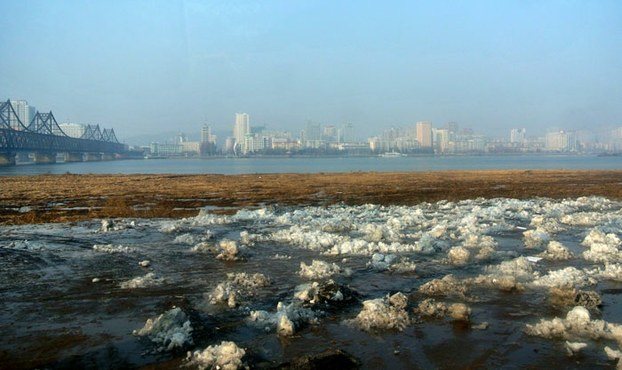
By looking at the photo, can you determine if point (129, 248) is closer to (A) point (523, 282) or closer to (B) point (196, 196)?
(A) point (523, 282)

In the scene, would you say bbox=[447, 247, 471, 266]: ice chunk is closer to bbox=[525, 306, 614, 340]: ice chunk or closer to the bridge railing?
bbox=[525, 306, 614, 340]: ice chunk

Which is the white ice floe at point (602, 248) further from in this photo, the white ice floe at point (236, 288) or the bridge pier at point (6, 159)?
the bridge pier at point (6, 159)

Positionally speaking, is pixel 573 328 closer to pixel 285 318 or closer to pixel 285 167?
pixel 285 318

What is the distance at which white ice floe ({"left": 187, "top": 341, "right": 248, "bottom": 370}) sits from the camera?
16.7ft

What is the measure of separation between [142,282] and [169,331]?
9.34ft

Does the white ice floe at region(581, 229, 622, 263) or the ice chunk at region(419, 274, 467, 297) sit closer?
the ice chunk at region(419, 274, 467, 297)

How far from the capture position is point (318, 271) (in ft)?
30.0

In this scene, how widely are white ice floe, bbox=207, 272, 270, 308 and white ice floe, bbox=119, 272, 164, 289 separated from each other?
3.97 ft

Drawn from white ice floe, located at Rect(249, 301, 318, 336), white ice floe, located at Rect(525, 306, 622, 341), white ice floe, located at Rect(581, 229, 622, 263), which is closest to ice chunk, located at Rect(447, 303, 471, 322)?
white ice floe, located at Rect(525, 306, 622, 341)

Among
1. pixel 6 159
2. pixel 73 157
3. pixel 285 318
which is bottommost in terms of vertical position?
pixel 285 318

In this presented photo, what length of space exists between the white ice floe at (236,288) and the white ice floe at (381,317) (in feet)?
6.02

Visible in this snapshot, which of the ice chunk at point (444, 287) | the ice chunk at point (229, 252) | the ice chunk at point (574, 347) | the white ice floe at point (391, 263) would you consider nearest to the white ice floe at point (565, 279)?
the ice chunk at point (444, 287)

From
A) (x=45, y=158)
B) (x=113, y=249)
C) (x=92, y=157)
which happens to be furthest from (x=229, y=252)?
(x=92, y=157)

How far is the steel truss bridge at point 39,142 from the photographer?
101 metres
